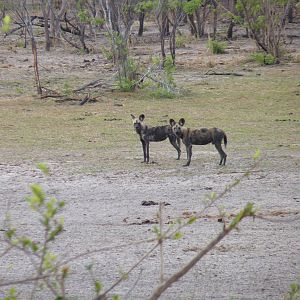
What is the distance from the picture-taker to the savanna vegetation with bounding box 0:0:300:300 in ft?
22.5

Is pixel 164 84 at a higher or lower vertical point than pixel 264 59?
higher

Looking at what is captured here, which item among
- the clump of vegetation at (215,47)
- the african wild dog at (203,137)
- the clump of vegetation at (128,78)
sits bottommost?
the clump of vegetation at (215,47)

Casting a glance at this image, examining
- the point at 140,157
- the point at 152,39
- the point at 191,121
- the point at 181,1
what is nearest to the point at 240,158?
the point at 140,157

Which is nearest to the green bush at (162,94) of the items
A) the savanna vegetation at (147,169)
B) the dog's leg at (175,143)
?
the savanna vegetation at (147,169)

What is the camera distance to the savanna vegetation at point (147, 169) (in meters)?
6.86

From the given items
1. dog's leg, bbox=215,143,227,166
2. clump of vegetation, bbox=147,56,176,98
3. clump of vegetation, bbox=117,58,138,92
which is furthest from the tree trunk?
dog's leg, bbox=215,143,227,166

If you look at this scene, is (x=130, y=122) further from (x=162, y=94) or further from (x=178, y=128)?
(x=178, y=128)

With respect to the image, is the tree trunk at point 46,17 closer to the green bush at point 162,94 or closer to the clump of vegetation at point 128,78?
the clump of vegetation at point 128,78

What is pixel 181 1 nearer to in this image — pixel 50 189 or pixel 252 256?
pixel 50 189

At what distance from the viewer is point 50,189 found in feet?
39.1

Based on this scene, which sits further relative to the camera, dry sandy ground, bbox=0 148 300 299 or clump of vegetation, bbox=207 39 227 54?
clump of vegetation, bbox=207 39 227 54

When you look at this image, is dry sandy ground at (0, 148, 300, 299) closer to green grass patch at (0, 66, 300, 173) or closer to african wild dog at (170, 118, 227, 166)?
african wild dog at (170, 118, 227, 166)

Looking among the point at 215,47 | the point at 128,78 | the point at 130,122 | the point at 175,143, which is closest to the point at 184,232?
the point at 175,143

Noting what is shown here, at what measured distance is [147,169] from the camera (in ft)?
43.2
